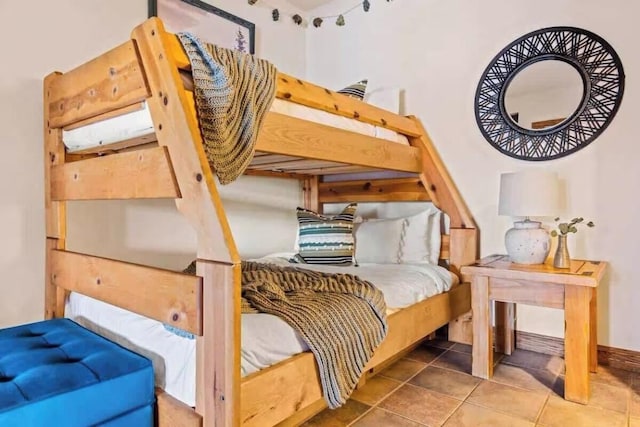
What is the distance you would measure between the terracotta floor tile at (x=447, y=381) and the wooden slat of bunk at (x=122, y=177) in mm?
1528

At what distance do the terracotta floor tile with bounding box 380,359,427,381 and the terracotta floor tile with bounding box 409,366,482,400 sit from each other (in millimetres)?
39

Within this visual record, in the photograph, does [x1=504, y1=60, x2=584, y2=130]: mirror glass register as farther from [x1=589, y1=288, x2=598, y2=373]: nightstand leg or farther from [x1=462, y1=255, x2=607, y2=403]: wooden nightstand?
[x1=589, y1=288, x2=598, y2=373]: nightstand leg

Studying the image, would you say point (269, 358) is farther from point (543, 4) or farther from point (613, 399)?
point (543, 4)

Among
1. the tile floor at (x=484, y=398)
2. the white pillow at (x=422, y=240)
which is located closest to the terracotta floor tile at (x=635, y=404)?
the tile floor at (x=484, y=398)

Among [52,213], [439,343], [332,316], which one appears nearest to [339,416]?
[332,316]

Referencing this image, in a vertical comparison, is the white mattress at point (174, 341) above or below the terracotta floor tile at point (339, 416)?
above

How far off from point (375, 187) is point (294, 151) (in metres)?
1.44

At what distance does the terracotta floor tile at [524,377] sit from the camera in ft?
6.57

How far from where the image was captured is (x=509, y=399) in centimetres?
187

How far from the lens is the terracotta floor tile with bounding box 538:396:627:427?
1.66 meters

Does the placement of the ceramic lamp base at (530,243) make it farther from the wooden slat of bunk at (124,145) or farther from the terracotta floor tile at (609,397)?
the wooden slat of bunk at (124,145)

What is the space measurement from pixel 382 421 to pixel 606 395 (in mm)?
1083

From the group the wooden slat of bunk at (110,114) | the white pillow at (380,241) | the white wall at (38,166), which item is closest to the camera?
the wooden slat of bunk at (110,114)

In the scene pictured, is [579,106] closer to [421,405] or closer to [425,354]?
[425,354]
